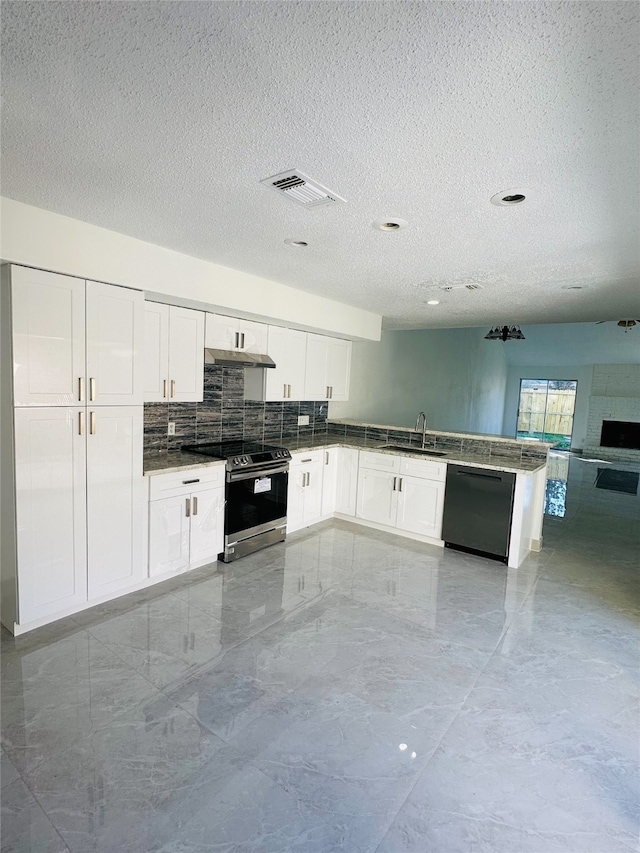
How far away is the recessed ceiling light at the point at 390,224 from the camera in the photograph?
2415 mm

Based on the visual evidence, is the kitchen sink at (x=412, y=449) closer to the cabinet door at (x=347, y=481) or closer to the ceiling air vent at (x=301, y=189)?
the cabinet door at (x=347, y=481)

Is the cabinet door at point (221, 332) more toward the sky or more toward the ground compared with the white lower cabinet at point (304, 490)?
more toward the sky

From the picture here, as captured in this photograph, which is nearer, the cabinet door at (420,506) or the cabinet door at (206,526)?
the cabinet door at (206,526)

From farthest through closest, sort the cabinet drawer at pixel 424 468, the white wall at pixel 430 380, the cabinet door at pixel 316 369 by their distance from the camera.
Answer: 1. the white wall at pixel 430 380
2. the cabinet door at pixel 316 369
3. the cabinet drawer at pixel 424 468

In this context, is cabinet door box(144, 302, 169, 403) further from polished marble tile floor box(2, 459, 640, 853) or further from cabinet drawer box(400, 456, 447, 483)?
cabinet drawer box(400, 456, 447, 483)

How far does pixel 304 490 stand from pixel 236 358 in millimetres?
1607

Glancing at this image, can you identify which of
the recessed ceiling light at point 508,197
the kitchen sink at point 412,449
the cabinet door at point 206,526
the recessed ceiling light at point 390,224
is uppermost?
the recessed ceiling light at point 390,224

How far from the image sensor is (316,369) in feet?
16.8

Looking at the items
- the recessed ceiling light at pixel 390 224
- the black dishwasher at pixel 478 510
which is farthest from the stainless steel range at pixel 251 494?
the recessed ceiling light at pixel 390 224

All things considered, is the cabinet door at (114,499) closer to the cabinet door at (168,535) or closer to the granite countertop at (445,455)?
the cabinet door at (168,535)

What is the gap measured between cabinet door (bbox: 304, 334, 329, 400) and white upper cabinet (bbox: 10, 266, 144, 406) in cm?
219

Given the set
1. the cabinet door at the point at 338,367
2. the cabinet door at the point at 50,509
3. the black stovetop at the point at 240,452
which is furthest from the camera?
the cabinet door at the point at 338,367

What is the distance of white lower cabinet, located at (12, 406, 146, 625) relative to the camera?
8.71ft

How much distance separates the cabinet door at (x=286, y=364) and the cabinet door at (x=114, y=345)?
5.16 ft
